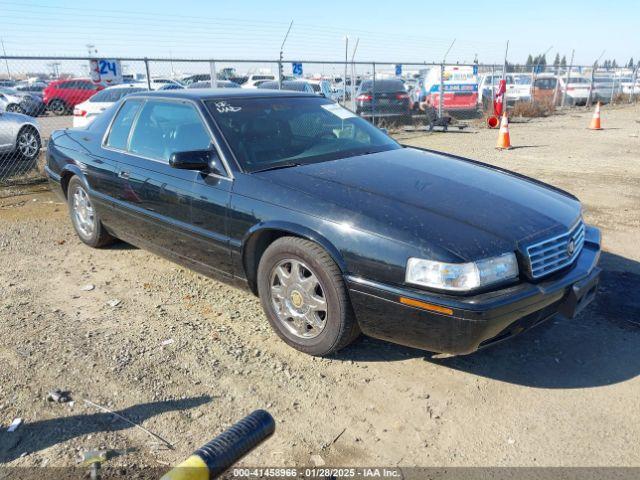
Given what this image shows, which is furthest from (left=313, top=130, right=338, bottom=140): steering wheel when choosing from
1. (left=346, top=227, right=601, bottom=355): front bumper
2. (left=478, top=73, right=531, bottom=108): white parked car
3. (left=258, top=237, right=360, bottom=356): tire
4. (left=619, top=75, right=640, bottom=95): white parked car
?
(left=619, top=75, right=640, bottom=95): white parked car

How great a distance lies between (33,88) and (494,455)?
38025 millimetres

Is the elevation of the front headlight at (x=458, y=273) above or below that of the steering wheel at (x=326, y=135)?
below

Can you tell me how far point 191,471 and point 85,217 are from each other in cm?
470

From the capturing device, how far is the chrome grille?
3012 millimetres

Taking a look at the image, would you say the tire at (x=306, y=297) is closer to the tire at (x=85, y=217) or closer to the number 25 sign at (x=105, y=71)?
the tire at (x=85, y=217)

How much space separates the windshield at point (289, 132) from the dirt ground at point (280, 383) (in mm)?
1148

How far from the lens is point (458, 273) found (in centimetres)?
280

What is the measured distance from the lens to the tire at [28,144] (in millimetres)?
9852

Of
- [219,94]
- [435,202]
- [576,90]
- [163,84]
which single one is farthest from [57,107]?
[576,90]

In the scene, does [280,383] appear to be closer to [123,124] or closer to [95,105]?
[123,124]

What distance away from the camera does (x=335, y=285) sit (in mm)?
3107

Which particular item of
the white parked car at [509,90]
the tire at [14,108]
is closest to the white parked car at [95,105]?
the tire at [14,108]

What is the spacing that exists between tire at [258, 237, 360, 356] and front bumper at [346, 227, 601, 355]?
11cm

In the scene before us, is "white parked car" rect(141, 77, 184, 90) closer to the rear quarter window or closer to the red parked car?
the red parked car
